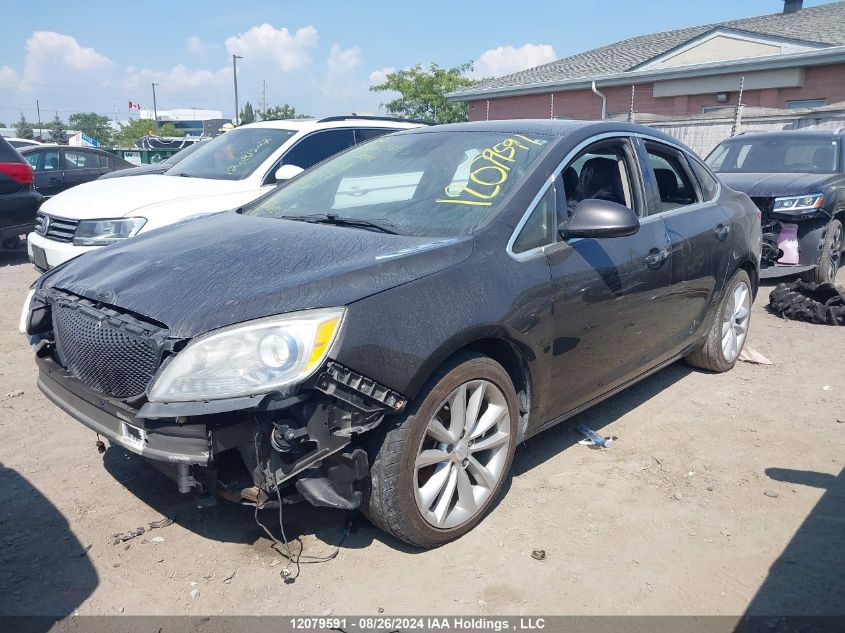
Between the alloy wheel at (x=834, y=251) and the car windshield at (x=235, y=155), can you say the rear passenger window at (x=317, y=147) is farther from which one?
the alloy wheel at (x=834, y=251)

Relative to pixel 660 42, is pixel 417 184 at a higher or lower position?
lower

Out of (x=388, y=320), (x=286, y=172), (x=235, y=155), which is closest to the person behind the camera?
(x=388, y=320)

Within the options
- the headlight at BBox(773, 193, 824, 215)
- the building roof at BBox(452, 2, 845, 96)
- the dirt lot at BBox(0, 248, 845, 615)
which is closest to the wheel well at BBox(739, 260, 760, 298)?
the dirt lot at BBox(0, 248, 845, 615)

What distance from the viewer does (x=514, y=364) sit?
3.14 m

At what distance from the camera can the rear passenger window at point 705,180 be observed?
4.76 metres

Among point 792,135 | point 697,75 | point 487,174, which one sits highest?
point 697,75

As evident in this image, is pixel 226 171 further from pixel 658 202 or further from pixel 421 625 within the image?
pixel 421 625

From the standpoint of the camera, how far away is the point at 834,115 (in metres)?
13.0

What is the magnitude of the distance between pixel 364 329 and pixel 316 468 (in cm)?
54

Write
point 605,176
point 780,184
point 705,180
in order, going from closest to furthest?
1. point 605,176
2. point 705,180
3. point 780,184

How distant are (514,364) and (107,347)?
1.67 meters

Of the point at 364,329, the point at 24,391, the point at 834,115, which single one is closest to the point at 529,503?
the point at 364,329

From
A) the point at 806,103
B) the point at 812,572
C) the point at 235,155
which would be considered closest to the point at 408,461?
the point at 812,572

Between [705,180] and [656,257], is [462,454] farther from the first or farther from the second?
[705,180]
